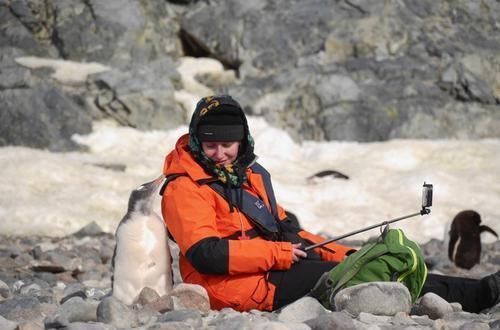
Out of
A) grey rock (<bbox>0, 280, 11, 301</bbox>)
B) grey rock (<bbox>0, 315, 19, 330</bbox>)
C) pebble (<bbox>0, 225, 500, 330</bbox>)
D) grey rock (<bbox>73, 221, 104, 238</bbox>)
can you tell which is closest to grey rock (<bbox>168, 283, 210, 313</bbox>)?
pebble (<bbox>0, 225, 500, 330</bbox>)

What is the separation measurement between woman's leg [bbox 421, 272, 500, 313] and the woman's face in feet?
4.19

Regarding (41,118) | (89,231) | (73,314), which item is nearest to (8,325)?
(73,314)

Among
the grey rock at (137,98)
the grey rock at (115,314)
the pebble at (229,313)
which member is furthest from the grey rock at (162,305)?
the grey rock at (137,98)

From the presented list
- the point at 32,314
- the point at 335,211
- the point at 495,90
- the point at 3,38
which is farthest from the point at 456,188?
the point at 3,38

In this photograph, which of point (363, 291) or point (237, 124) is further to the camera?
point (237, 124)

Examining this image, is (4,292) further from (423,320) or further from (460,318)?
(460,318)

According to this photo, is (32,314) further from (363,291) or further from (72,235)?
(72,235)

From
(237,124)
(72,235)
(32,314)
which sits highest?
(237,124)

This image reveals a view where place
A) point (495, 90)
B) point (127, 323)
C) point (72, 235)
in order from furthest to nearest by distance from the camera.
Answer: point (495, 90), point (72, 235), point (127, 323)

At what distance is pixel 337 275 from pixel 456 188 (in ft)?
24.6

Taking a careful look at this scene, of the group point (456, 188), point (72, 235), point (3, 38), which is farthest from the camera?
point (3, 38)

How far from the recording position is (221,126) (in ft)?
13.8

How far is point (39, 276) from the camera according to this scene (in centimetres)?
632

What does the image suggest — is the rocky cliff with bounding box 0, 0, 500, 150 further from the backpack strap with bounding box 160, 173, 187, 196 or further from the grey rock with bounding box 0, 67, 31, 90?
the backpack strap with bounding box 160, 173, 187, 196
